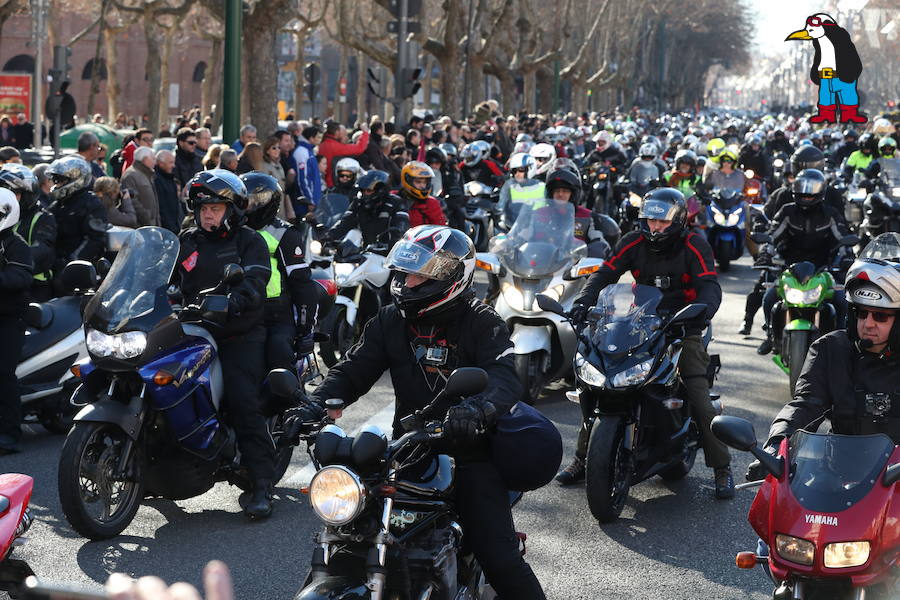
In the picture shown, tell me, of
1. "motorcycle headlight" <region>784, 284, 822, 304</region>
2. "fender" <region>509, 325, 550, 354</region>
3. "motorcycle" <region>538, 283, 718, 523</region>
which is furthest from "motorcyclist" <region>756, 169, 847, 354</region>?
"motorcycle" <region>538, 283, 718, 523</region>

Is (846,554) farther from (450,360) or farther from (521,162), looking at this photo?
(521,162)

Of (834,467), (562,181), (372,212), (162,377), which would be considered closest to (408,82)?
(372,212)

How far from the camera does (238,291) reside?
6.74m

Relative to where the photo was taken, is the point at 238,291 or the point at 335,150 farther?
the point at 335,150

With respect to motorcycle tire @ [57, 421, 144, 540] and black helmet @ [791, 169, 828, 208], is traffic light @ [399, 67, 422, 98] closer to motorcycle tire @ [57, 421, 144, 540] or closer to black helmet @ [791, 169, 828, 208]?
black helmet @ [791, 169, 828, 208]

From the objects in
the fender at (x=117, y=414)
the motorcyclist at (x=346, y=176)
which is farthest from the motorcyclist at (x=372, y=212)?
the fender at (x=117, y=414)

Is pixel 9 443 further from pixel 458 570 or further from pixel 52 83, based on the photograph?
pixel 52 83

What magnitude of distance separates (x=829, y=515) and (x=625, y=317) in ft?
10.3

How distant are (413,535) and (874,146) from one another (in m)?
19.1

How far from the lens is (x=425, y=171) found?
41.8 ft

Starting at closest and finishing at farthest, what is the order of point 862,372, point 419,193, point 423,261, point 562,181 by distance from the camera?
point 423,261 → point 862,372 → point 562,181 → point 419,193

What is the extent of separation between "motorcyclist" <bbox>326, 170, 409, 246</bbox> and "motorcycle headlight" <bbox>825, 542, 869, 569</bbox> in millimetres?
8372

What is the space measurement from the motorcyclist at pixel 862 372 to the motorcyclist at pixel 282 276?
318cm

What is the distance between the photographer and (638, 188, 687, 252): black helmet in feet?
25.7
